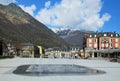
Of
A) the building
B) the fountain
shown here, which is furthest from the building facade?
the fountain

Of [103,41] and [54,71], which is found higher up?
[103,41]

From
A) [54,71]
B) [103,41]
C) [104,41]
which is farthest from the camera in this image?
[103,41]

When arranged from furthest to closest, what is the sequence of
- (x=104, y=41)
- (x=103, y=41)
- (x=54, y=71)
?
(x=103, y=41), (x=104, y=41), (x=54, y=71)

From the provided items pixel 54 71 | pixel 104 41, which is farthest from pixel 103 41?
pixel 54 71

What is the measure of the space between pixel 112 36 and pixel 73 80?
126 metres

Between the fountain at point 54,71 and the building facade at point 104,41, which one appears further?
the building facade at point 104,41

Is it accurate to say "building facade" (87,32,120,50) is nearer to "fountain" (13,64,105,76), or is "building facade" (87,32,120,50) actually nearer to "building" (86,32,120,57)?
"building" (86,32,120,57)

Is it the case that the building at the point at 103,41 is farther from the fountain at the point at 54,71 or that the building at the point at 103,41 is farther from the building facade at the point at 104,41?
the fountain at the point at 54,71

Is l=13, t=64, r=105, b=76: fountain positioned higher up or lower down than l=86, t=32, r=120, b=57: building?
lower down

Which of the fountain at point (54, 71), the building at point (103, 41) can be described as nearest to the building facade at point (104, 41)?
the building at point (103, 41)

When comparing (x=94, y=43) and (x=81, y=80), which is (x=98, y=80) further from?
(x=94, y=43)

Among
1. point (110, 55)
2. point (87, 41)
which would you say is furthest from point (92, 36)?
point (110, 55)

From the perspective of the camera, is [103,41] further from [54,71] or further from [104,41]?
[54,71]

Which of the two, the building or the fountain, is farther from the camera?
the building
